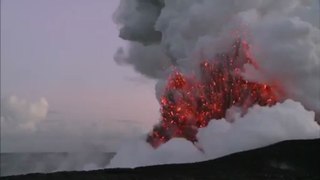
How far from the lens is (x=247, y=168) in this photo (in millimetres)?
77000

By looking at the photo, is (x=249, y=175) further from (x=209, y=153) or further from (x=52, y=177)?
(x=209, y=153)

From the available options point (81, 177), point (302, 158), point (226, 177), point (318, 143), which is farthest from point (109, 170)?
point (318, 143)

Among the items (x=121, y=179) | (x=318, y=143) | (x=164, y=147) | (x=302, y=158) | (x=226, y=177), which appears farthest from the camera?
(x=164, y=147)

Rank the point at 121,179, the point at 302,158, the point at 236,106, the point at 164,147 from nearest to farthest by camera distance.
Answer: the point at 121,179
the point at 302,158
the point at 236,106
the point at 164,147

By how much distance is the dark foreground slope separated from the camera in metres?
67.2

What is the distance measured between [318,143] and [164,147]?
2889 centimetres

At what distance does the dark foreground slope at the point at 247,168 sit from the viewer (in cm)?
6725

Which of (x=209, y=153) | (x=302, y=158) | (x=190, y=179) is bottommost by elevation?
(x=190, y=179)

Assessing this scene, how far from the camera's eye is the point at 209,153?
10106 cm

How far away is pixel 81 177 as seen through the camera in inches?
2534

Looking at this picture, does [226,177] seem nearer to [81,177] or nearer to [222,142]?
[81,177]

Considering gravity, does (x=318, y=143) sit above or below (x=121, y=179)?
above

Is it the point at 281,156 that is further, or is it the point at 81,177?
the point at 281,156

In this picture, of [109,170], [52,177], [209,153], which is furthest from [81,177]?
[209,153]
